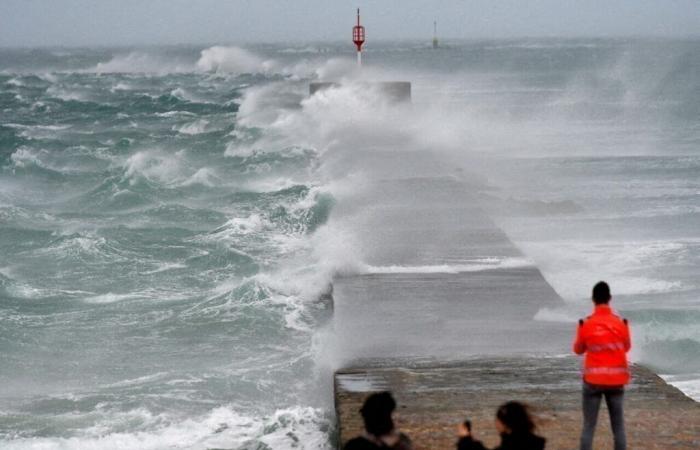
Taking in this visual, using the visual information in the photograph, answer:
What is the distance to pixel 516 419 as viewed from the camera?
5.22m

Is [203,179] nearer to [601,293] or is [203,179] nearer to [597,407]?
[597,407]

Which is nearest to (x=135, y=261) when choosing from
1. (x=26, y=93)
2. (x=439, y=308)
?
(x=439, y=308)

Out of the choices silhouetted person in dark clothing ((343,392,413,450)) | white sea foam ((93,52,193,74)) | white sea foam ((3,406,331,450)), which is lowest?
silhouetted person in dark clothing ((343,392,413,450))

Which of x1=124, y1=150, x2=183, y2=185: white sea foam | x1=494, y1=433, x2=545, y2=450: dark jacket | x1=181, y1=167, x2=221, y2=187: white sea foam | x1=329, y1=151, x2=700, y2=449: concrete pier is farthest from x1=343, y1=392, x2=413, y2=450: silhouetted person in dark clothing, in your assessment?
x1=124, y1=150, x2=183, y2=185: white sea foam

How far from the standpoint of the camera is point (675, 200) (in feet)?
75.9

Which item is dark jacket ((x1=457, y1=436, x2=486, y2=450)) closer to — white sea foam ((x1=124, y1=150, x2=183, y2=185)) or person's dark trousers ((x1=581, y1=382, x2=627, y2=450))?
person's dark trousers ((x1=581, y1=382, x2=627, y2=450))

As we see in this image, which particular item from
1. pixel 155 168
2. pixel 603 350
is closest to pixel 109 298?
pixel 603 350

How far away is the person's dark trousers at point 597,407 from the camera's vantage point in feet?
21.9

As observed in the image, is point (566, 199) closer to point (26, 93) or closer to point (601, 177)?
point (601, 177)

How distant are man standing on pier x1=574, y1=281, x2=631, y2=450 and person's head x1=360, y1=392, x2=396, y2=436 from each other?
182 centimetres

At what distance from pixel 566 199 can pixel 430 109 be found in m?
21.9

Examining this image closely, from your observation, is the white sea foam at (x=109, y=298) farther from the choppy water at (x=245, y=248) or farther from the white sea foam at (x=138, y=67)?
the white sea foam at (x=138, y=67)

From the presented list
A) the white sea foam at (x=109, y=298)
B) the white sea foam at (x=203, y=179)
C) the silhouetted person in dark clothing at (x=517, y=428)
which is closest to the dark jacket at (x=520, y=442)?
the silhouetted person in dark clothing at (x=517, y=428)

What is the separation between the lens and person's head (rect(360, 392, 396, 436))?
16.5 feet
